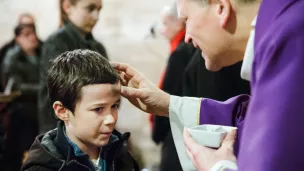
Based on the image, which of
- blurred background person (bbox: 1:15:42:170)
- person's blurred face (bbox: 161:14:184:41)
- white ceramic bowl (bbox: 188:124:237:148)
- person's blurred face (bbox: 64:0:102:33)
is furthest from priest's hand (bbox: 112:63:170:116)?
blurred background person (bbox: 1:15:42:170)

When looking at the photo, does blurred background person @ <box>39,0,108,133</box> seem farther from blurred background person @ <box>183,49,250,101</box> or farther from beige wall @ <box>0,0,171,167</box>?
beige wall @ <box>0,0,171,167</box>

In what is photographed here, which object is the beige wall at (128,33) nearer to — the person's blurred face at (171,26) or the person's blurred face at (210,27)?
the person's blurred face at (171,26)

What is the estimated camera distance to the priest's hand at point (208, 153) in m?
1.69

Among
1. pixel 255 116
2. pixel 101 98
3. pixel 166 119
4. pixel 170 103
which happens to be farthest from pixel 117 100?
pixel 166 119

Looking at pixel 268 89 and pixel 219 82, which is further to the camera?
pixel 219 82

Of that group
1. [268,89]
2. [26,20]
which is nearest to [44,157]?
[268,89]

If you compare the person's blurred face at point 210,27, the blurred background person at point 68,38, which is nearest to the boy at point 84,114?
the person's blurred face at point 210,27

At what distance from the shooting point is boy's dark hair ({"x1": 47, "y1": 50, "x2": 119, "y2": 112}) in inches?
80.9

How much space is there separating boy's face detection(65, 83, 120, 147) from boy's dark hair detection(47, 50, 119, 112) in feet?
0.07

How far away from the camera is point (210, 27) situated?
184cm

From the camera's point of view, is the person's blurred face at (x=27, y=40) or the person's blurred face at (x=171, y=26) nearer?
the person's blurred face at (x=171, y=26)

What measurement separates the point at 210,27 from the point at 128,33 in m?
6.54

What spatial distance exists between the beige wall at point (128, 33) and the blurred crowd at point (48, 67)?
1889 millimetres

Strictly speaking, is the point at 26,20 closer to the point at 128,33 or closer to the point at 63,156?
the point at 128,33
